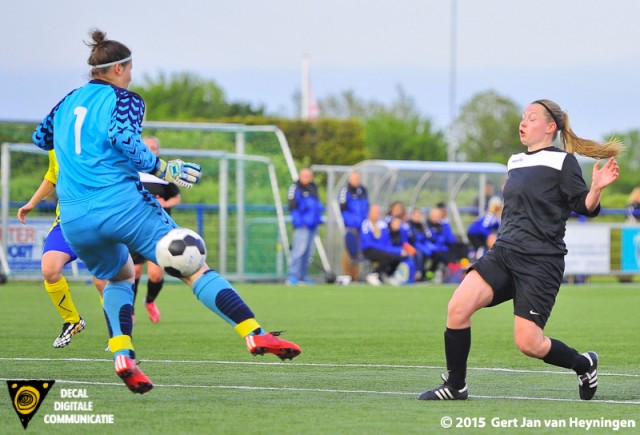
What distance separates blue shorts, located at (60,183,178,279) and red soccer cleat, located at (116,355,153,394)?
0.61 metres

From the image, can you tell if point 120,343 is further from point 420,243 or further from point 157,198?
point 420,243

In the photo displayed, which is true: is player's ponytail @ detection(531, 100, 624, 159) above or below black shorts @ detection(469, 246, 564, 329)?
above

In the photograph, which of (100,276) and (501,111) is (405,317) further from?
(501,111)

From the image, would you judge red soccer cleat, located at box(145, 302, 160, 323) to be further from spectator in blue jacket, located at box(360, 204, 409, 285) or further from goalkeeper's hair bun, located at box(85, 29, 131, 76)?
spectator in blue jacket, located at box(360, 204, 409, 285)

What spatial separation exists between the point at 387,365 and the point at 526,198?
2489 millimetres

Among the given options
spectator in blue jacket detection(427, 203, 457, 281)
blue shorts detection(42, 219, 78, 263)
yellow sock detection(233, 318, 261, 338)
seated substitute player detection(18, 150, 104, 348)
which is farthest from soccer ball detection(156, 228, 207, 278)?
spectator in blue jacket detection(427, 203, 457, 281)

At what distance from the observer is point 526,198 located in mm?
7148

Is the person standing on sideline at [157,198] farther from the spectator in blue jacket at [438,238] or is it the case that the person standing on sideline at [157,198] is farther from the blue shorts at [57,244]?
the spectator in blue jacket at [438,238]

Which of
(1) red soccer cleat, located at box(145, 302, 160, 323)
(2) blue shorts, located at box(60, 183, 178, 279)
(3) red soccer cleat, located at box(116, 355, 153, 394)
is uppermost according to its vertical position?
(2) blue shorts, located at box(60, 183, 178, 279)

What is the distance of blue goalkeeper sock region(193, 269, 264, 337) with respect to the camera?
671cm

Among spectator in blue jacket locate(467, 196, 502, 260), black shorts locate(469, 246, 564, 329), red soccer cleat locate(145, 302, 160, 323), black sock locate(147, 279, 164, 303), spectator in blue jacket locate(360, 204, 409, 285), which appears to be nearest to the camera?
black shorts locate(469, 246, 564, 329)

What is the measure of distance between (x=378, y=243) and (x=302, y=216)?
1667 millimetres

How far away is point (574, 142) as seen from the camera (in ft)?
24.2

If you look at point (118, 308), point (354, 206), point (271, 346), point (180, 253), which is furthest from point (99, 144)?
point (354, 206)
